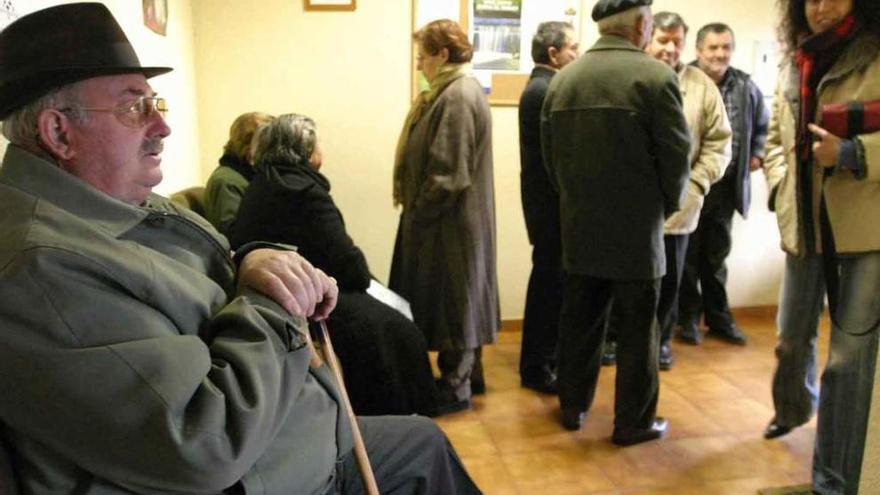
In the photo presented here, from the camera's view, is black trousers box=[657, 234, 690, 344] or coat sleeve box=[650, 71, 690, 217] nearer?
coat sleeve box=[650, 71, 690, 217]

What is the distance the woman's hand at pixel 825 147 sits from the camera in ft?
6.00

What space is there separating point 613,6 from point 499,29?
1360 mm

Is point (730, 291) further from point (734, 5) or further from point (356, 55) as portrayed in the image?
point (356, 55)

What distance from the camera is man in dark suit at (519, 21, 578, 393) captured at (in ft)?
9.13

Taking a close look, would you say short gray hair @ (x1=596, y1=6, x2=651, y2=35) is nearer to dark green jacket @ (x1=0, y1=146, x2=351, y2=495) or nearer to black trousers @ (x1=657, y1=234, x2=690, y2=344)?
black trousers @ (x1=657, y1=234, x2=690, y2=344)

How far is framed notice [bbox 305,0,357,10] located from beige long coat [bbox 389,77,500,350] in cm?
104

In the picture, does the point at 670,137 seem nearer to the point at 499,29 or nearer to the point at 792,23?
the point at 792,23

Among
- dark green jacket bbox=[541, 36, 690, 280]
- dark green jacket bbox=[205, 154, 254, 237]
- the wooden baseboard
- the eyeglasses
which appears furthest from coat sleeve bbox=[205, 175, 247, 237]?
the wooden baseboard

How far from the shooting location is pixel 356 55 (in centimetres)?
346

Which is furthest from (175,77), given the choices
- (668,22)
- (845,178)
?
(845,178)

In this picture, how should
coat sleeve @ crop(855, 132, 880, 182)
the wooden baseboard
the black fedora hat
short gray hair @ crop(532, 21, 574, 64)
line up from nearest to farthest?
the black fedora hat
coat sleeve @ crop(855, 132, 880, 182)
short gray hair @ crop(532, 21, 574, 64)
the wooden baseboard

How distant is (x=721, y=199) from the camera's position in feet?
11.5

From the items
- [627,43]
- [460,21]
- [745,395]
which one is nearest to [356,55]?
[460,21]

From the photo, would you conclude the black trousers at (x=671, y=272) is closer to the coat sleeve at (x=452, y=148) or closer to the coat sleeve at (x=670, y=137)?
the coat sleeve at (x=670, y=137)
